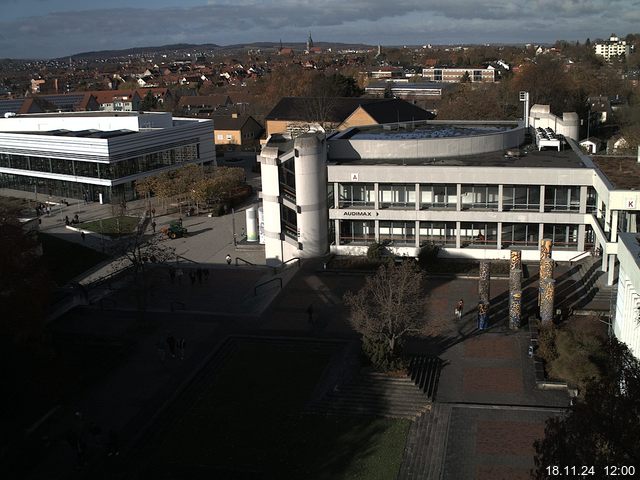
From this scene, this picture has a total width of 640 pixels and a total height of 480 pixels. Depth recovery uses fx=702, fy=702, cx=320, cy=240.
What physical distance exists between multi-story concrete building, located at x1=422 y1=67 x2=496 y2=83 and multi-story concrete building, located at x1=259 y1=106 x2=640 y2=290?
126 metres

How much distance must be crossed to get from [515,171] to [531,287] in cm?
744

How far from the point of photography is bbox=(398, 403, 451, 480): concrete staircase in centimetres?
2175

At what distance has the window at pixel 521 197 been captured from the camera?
41.2 m

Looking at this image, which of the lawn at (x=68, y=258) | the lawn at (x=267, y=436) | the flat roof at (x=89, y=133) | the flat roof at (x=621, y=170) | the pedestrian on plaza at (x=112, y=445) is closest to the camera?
the lawn at (x=267, y=436)

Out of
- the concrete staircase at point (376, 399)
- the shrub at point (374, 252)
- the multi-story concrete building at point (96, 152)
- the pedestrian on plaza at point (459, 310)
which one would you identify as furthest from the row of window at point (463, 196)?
the multi-story concrete building at point (96, 152)

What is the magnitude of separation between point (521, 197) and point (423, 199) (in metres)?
Answer: 5.75

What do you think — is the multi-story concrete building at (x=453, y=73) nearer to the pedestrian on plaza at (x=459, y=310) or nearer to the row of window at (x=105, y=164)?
the row of window at (x=105, y=164)

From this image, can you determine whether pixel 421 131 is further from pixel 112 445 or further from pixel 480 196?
pixel 112 445

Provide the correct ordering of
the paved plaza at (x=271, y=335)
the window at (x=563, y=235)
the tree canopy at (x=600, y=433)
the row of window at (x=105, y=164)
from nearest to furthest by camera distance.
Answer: the tree canopy at (x=600, y=433)
the paved plaza at (x=271, y=335)
the window at (x=563, y=235)
the row of window at (x=105, y=164)

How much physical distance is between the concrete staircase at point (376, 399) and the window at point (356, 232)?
17.4 meters

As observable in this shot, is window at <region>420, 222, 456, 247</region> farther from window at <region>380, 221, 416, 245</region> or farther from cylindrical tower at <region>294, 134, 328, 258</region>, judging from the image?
cylindrical tower at <region>294, 134, 328, 258</region>

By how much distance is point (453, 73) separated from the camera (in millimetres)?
178750

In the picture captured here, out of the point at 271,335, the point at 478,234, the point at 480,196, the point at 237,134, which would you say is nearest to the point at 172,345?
the point at 271,335

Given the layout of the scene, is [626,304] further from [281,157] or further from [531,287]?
[281,157]
